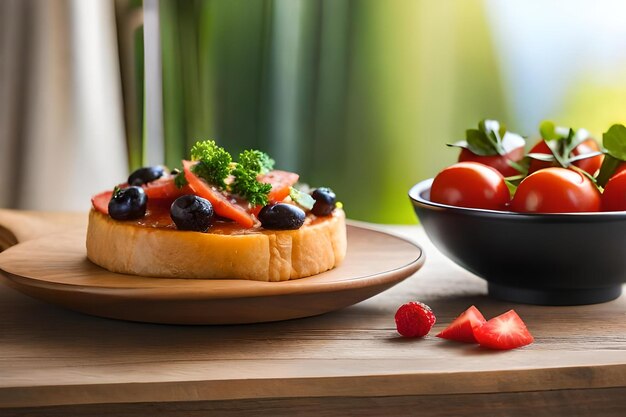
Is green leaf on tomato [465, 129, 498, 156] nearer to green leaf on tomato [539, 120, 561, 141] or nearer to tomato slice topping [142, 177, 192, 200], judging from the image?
green leaf on tomato [539, 120, 561, 141]

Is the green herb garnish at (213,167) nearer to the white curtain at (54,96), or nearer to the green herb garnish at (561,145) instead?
the green herb garnish at (561,145)

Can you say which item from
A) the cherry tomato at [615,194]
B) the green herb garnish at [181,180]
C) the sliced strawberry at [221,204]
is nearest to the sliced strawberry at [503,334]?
the cherry tomato at [615,194]

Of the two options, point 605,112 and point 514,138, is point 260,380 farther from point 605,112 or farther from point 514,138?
point 605,112

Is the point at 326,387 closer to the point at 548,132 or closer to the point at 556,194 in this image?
the point at 556,194

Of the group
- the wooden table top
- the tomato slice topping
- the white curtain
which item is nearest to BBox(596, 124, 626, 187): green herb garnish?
the wooden table top

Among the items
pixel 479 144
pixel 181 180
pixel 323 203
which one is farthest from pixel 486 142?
pixel 181 180

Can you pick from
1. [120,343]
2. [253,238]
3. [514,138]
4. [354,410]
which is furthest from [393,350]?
[514,138]
